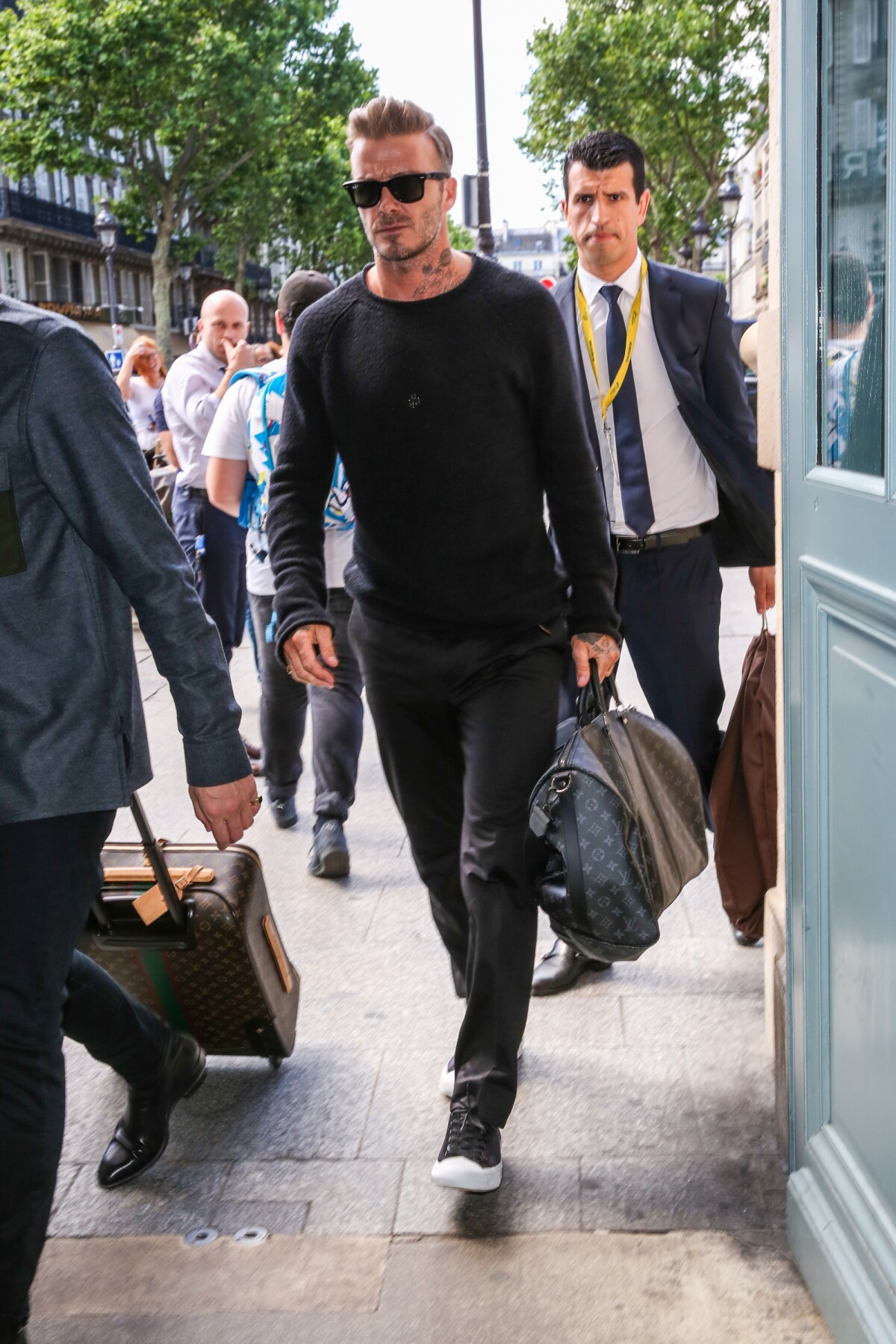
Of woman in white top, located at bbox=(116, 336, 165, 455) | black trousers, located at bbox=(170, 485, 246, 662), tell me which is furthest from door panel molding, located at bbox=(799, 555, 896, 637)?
woman in white top, located at bbox=(116, 336, 165, 455)

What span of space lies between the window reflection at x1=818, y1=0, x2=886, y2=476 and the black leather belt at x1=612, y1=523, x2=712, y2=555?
5.32 ft

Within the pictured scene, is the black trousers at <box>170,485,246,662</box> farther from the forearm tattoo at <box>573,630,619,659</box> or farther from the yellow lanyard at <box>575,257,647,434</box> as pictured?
the forearm tattoo at <box>573,630,619,659</box>

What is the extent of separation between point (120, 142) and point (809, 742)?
149ft

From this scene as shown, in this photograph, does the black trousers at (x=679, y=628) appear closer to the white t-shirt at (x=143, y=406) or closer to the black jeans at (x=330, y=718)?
Answer: the black jeans at (x=330, y=718)

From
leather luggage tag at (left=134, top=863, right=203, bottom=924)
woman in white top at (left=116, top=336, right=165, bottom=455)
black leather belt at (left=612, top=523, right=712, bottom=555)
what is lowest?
leather luggage tag at (left=134, top=863, right=203, bottom=924)

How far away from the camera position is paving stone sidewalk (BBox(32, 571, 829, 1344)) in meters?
2.78

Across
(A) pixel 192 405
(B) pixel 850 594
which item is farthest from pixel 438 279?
(A) pixel 192 405

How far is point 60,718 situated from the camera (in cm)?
246

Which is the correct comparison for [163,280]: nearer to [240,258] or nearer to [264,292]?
[240,258]

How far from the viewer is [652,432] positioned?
422 cm

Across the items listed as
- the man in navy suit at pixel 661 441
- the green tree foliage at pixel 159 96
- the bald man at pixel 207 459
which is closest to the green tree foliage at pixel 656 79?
the green tree foliage at pixel 159 96

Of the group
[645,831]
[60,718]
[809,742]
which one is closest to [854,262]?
[809,742]

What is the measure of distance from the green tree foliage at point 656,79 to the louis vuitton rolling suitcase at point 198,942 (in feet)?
137

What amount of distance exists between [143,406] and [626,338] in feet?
27.6
